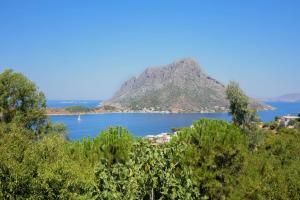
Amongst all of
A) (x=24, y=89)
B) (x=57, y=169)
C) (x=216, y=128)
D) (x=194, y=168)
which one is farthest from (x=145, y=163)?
(x=24, y=89)

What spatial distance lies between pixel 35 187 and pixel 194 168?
15.6m

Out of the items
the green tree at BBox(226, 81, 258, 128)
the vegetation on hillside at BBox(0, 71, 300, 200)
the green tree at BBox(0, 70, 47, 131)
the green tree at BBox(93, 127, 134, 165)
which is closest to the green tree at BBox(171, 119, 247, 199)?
the vegetation on hillside at BBox(0, 71, 300, 200)

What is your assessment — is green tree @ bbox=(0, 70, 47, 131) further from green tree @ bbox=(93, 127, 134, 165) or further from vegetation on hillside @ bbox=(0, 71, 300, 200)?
green tree @ bbox=(93, 127, 134, 165)

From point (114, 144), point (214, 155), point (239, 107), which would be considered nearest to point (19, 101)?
point (114, 144)

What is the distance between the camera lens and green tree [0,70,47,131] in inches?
1454

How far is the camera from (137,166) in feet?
38.3

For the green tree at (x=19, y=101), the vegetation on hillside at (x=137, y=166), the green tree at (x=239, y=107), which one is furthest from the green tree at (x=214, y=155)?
the green tree at (x=239, y=107)

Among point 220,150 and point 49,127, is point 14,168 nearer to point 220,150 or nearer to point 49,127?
point 220,150

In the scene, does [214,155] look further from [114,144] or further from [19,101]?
[19,101]

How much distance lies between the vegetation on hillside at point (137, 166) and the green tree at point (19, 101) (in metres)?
0.14

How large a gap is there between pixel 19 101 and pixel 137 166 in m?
29.4

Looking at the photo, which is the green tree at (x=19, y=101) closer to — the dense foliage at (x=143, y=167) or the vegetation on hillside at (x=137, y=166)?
the vegetation on hillside at (x=137, y=166)

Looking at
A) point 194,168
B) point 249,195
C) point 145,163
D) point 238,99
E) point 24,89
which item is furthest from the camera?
point 238,99

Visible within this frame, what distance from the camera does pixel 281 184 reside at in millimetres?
23312
